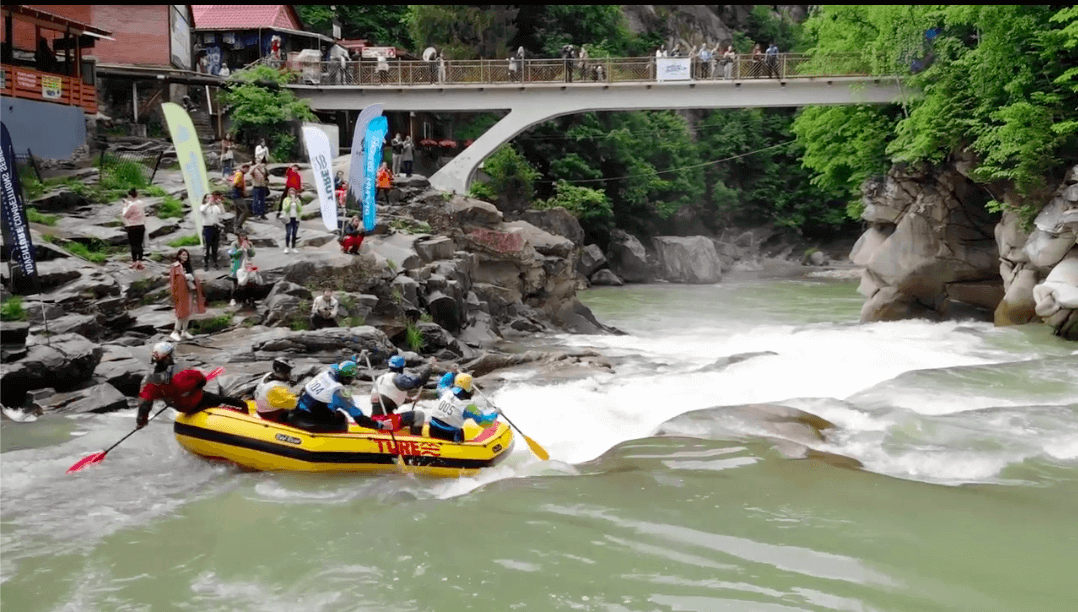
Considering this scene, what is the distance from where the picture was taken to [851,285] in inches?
1581

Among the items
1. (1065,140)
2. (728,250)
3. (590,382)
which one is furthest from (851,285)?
(590,382)

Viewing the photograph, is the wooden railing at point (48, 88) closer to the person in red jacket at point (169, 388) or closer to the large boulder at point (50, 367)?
the large boulder at point (50, 367)

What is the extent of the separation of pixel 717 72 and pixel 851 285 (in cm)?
1366

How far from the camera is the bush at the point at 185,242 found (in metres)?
20.8

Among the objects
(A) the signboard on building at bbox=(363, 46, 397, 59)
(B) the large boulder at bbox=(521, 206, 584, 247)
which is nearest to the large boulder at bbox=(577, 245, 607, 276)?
(B) the large boulder at bbox=(521, 206, 584, 247)

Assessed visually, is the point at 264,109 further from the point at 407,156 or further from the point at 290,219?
the point at 290,219

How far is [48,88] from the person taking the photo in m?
24.6

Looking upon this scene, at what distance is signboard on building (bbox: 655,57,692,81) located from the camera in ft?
103

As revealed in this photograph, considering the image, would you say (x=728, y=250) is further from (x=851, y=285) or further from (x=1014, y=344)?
(x=1014, y=344)

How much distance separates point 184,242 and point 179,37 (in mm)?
18101

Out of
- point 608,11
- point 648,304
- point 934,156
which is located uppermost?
point 608,11

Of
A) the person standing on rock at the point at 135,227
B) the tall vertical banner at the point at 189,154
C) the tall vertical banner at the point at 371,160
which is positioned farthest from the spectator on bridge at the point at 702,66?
the person standing on rock at the point at 135,227

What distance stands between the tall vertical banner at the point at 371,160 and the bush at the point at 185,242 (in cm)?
390

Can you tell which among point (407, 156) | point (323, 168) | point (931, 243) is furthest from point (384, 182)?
point (931, 243)
